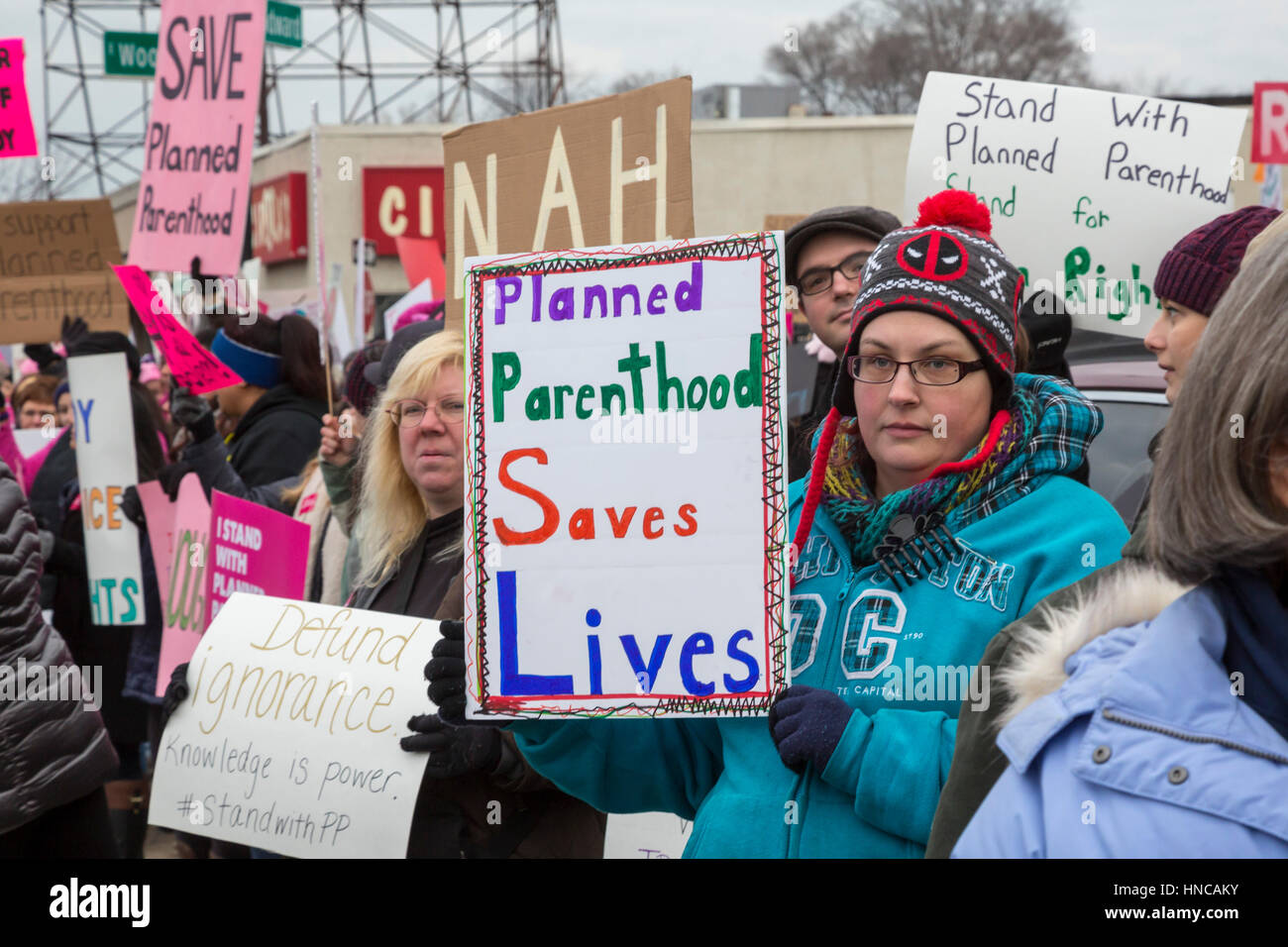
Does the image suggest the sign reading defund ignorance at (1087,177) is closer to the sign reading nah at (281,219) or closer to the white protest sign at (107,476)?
the white protest sign at (107,476)

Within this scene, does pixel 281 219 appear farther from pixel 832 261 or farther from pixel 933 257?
pixel 933 257

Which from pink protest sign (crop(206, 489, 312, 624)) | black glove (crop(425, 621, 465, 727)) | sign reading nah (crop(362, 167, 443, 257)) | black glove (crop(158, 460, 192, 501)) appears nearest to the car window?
black glove (crop(425, 621, 465, 727))

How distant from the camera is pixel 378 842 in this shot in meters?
2.88

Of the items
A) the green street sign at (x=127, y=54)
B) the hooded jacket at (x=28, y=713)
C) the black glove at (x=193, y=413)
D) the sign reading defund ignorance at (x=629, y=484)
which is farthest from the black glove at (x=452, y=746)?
the green street sign at (x=127, y=54)

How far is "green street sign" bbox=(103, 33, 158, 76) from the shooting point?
10805mm

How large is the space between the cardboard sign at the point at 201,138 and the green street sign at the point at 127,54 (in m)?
6.04

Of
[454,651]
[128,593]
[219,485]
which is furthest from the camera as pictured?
[128,593]

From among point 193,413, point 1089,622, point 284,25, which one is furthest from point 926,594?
point 284,25

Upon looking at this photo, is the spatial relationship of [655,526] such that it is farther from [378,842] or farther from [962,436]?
[378,842]

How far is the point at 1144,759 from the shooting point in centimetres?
128

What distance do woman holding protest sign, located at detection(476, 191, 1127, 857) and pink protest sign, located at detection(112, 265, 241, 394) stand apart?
2514 mm

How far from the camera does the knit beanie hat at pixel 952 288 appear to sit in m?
2.26
